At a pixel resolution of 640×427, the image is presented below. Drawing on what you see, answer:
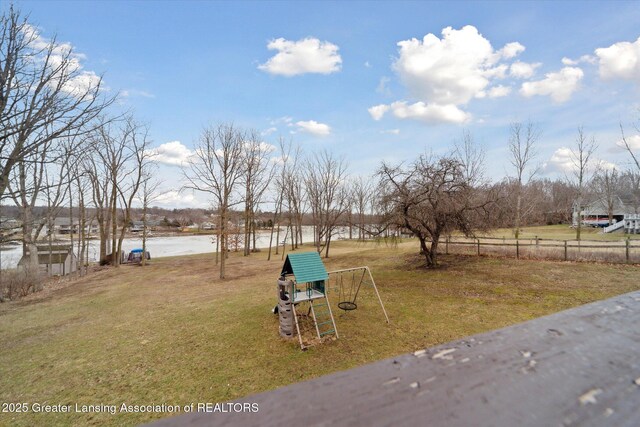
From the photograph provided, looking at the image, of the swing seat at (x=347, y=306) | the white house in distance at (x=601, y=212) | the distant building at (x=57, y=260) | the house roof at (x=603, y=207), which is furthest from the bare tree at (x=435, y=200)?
the house roof at (x=603, y=207)

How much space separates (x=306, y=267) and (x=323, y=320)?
2.15 metres

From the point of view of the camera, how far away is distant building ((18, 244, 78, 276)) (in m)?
20.7

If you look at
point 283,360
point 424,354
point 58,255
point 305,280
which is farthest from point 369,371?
→ point 58,255

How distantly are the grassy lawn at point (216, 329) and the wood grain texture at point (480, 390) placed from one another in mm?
5804

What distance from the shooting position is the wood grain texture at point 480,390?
59cm

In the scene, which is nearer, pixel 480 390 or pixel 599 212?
pixel 480 390

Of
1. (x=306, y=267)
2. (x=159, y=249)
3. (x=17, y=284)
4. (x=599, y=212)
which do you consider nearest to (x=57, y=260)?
(x=17, y=284)

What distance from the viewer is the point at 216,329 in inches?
347

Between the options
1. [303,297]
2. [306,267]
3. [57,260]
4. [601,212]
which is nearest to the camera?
[303,297]

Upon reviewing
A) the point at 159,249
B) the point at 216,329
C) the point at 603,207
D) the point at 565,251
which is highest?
the point at 603,207

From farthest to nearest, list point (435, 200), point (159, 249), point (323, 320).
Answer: point (159, 249)
point (435, 200)
point (323, 320)

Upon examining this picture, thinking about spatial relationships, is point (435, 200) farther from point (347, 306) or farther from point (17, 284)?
point (17, 284)

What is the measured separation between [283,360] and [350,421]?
7047 millimetres

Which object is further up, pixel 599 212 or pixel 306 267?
pixel 599 212
